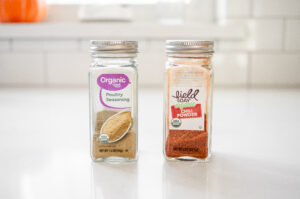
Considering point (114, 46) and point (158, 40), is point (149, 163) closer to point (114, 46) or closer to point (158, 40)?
point (114, 46)

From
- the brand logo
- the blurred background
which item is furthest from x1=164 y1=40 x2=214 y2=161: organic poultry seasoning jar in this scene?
the blurred background

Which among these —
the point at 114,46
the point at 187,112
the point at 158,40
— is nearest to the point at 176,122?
the point at 187,112

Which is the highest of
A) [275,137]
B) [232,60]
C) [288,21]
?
[288,21]

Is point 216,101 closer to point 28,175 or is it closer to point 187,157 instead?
point 187,157

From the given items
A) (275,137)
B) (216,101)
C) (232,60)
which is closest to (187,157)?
(275,137)

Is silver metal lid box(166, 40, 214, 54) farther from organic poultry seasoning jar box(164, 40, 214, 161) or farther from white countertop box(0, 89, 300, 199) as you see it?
white countertop box(0, 89, 300, 199)

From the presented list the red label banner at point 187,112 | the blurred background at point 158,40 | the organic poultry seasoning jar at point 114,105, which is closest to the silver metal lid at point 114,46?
the organic poultry seasoning jar at point 114,105
